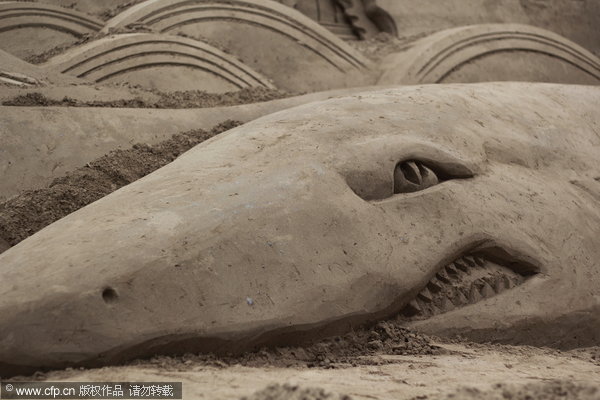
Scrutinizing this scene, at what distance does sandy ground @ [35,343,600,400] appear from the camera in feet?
6.78

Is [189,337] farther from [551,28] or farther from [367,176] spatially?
[551,28]

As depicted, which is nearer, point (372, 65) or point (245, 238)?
point (245, 238)

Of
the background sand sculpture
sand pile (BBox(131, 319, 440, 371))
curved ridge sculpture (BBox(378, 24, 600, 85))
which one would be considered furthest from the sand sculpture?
sand pile (BBox(131, 319, 440, 371))

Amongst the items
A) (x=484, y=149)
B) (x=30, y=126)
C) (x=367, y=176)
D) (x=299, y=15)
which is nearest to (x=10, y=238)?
(x=30, y=126)

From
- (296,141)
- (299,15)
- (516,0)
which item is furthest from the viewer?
(516,0)

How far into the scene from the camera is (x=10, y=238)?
3.21 m

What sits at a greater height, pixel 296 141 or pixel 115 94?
pixel 115 94

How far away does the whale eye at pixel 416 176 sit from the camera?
3.00 m

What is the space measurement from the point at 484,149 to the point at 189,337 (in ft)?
4.99

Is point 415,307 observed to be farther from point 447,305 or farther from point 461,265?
point 461,265

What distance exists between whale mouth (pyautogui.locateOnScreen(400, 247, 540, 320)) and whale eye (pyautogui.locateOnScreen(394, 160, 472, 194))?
287mm

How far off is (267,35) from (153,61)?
3.27ft

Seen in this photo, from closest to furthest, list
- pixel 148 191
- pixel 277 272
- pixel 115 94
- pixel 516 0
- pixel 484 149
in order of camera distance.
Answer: pixel 277 272 → pixel 148 191 → pixel 484 149 → pixel 115 94 → pixel 516 0

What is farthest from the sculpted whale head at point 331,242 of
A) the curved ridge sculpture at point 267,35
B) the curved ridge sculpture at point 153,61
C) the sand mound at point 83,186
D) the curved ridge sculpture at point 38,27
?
the curved ridge sculpture at point 38,27
